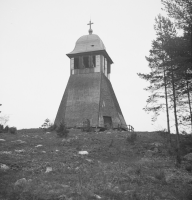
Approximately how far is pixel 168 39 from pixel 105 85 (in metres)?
21.5

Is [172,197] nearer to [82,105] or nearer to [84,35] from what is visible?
[82,105]

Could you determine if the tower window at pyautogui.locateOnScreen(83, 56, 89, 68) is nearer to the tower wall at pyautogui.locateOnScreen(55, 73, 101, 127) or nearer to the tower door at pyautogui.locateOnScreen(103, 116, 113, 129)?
the tower wall at pyautogui.locateOnScreen(55, 73, 101, 127)

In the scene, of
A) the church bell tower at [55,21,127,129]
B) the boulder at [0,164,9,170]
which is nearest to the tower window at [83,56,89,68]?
the church bell tower at [55,21,127,129]

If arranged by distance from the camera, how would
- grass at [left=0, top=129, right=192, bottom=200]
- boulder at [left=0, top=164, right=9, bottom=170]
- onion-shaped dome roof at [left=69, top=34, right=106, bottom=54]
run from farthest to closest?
onion-shaped dome roof at [left=69, top=34, right=106, bottom=54], boulder at [left=0, top=164, right=9, bottom=170], grass at [left=0, top=129, right=192, bottom=200]

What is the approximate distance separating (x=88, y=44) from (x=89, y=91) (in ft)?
29.7

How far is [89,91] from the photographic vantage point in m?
34.8

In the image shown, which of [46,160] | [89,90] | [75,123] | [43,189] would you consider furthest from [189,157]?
[89,90]

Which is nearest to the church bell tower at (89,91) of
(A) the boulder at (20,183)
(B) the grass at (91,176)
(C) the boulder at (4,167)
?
(B) the grass at (91,176)

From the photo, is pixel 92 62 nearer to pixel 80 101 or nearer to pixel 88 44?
pixel 88 44

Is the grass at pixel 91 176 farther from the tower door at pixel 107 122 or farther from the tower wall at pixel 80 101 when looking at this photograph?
the tower wall at pixel 80 101

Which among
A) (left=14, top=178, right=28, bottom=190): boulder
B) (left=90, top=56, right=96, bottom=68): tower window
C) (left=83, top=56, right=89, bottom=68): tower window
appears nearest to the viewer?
(left=14, top=178, right=28, bottom=190): boulder

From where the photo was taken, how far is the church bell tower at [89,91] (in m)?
32.6

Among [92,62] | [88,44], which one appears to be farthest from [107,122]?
[88,44]

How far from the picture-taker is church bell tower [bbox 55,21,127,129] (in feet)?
107
